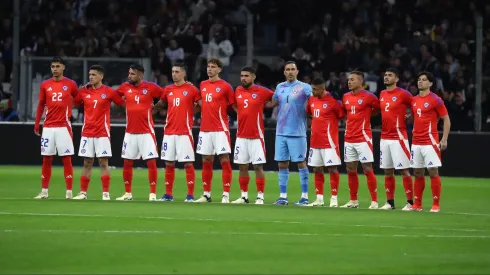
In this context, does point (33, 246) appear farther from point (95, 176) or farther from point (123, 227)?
point (95, 176)

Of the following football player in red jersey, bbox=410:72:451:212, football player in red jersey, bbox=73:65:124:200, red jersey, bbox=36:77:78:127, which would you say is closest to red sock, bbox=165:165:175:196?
football player in red jersey, bbox=73:65:124:200

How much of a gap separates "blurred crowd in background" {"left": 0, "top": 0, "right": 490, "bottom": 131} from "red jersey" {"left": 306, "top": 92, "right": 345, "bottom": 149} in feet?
28.4

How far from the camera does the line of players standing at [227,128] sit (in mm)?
19969

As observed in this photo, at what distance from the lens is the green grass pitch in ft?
41.5

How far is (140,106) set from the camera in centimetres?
2080

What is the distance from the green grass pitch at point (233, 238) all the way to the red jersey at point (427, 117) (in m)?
1.22

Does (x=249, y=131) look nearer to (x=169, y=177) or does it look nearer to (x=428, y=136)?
(x=169, y=177)

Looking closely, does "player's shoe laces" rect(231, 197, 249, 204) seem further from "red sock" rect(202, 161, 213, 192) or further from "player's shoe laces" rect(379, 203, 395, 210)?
"player's shoe laces" rect(379, 203, 395, 210)

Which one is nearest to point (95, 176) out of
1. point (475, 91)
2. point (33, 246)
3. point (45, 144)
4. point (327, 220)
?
point (45, 144)

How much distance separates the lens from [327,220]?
56.9ft

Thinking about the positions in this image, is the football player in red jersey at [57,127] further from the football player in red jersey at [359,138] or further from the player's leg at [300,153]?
the football player in red jersey at [359,138]

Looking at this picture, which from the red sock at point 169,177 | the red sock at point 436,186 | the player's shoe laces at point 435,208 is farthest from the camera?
the red sock at point 169,177

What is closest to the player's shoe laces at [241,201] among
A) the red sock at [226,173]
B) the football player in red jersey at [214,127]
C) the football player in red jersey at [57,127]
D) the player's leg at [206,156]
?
the football player in red jersey at [214,127]

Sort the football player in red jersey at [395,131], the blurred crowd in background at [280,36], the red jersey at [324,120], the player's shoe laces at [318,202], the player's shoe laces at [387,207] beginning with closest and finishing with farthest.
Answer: the football player in red jersey at [395,131]
the player's shoe laces at [387,207]
the player's shoe laces at [318,202]
the red jersey at [324,120]
the blurred crowd in background at [280,36]
